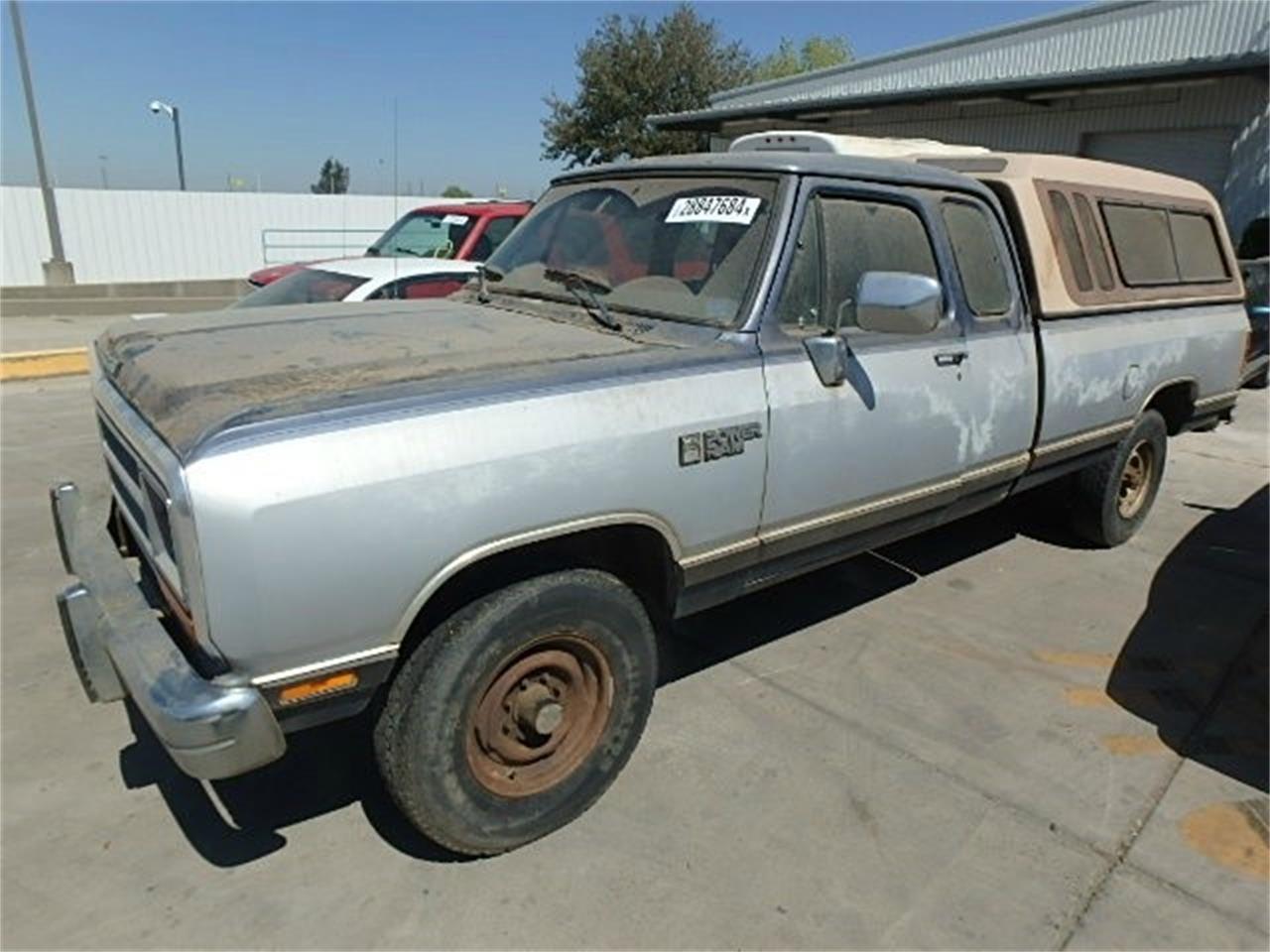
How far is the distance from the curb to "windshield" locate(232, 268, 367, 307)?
12.7ft

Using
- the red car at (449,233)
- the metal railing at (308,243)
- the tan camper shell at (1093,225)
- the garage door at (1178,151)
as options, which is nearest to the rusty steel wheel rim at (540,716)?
the tan camper shell at (1093,225)

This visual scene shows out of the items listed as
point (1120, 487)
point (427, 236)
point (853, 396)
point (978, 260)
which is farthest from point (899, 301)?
point (427, 236)

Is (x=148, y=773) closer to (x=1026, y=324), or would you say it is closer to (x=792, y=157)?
(x=792, y=157)

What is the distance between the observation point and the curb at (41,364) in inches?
365

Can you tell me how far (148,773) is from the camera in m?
2.86


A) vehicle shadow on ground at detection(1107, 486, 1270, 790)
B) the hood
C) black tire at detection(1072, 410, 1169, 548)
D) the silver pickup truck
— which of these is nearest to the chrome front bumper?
the silver pickup truck

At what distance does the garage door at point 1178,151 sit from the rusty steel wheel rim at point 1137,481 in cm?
1275

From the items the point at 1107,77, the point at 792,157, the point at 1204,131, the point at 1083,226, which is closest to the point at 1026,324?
the point at 1083,226

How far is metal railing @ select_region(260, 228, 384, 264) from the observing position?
22.6m

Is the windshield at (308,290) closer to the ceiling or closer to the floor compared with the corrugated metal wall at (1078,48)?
closer to the floor

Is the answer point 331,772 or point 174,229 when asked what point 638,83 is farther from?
point 331,772

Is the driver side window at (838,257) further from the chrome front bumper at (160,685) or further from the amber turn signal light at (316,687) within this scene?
the chrome front bumper at (160,685)

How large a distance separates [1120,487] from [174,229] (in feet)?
73.6

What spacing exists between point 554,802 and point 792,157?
243cm
